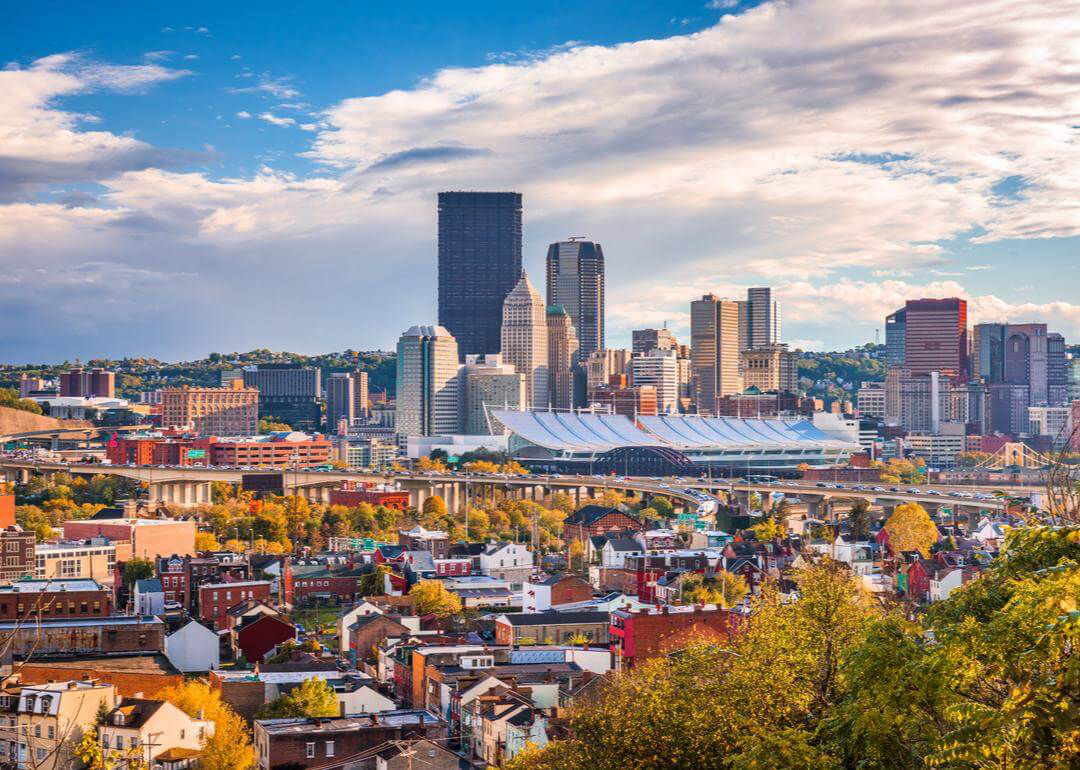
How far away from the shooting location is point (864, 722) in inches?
567

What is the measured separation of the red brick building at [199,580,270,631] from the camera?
52.3 meters

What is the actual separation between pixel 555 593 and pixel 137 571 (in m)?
17.7

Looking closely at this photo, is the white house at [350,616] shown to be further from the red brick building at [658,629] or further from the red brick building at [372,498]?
the red brick building at [372,498]

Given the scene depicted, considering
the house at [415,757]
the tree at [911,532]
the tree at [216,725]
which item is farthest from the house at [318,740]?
the tree at [911,532]

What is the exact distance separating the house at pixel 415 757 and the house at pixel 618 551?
3588 centimetres

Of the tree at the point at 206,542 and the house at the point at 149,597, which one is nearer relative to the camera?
the house at the point at 149,597

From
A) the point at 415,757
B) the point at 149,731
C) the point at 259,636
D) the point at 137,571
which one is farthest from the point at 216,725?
the point at 137,571

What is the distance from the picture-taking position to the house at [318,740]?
30375 millimetres

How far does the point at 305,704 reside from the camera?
112ft

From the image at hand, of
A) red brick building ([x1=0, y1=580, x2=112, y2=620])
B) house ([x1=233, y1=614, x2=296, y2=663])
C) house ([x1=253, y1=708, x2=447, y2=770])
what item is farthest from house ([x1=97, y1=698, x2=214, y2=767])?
red brick building ([x1=0, y1=580, x2=112, y2=620])

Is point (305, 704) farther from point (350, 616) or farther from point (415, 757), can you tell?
point (350, 616)

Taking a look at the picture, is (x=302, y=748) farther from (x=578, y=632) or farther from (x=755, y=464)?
(x=755, y=464)

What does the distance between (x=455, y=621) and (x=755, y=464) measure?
11796cm

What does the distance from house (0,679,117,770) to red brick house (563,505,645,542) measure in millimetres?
51328
